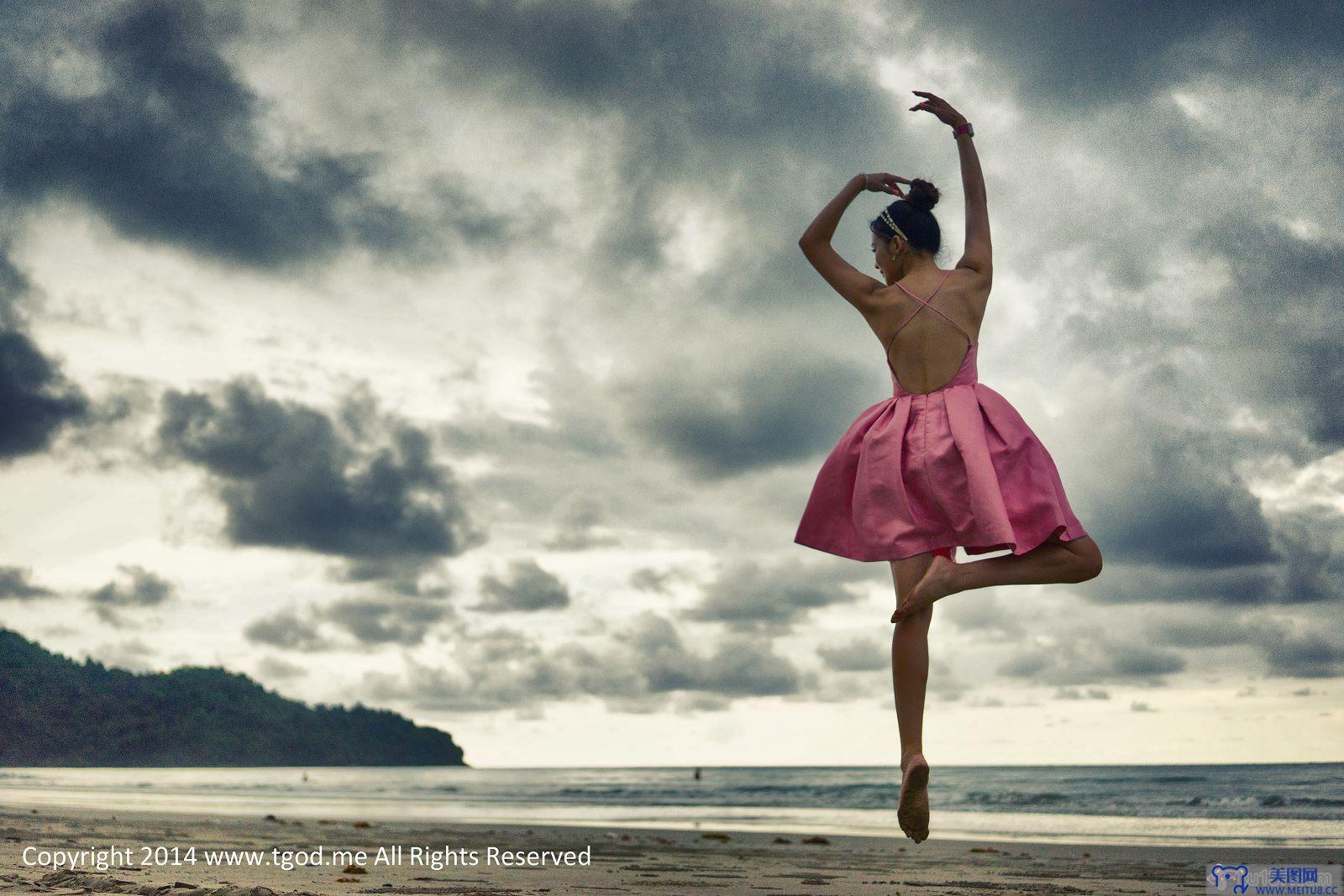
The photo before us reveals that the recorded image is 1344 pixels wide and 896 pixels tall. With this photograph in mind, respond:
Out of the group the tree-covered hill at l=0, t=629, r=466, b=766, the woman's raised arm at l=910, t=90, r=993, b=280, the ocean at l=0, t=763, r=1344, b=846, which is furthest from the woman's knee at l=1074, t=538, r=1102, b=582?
the tree-covered hill at l=0, t=629, r=466, b=766

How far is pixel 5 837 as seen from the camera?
783 centimetres

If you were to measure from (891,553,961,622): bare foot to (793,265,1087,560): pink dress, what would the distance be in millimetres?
99

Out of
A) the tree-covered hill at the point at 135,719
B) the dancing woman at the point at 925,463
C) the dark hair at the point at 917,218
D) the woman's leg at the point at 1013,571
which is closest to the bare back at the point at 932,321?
the dancing woman at the point at 925,463

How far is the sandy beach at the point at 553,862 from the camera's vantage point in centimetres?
531

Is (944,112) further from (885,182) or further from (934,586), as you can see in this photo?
(934,586)

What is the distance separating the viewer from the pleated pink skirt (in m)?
3.17

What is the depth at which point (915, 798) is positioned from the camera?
127 inches

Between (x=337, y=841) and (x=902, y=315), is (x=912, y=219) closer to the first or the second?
(x=902, y=315)

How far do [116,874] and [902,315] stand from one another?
4.84 metres

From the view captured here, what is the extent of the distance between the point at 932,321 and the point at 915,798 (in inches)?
61.7

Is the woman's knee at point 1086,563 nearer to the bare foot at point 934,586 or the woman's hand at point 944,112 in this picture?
the bare foot at point 934,586

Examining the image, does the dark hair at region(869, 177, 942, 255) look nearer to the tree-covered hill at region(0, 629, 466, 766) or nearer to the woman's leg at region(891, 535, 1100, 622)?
the woman's leg at region(891, 535, 1100, 622)

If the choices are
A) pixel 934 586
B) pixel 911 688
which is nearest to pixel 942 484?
pixel 934 586

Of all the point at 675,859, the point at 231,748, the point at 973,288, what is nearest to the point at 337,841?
the point at 675,859
